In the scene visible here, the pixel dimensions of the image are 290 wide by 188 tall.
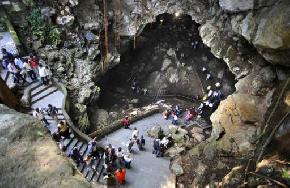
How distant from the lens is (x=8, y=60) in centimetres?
1983

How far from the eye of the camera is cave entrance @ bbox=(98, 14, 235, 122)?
25938 millimetres

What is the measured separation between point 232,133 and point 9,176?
54.1 ft

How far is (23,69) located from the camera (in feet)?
65.6

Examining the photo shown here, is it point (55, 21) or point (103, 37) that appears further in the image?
point (103, 37)

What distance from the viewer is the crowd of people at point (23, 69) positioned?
19.4m

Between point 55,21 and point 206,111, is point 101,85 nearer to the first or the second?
point 55,21

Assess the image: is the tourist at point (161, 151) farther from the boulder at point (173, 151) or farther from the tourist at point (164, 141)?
the boulder at point (173, 151)

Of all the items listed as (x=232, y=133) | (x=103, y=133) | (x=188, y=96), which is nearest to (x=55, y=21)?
(x=103, y=133)

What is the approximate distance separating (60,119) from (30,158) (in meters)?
14.7

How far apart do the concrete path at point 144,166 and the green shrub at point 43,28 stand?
29.3ft

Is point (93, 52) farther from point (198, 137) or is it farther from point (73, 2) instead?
point (198, 137)

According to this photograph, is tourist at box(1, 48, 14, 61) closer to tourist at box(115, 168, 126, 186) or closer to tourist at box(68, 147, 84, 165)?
tourist at box(68, 147, 84, 165)

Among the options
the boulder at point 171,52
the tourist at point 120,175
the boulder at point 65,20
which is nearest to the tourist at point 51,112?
the tourist at point 120,175

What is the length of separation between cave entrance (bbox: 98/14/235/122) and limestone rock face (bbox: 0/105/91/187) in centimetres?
2025
